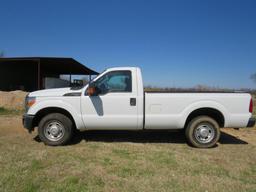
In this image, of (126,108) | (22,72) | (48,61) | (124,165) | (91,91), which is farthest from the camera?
(22,72)

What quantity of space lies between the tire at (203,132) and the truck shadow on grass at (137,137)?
26.3 inches

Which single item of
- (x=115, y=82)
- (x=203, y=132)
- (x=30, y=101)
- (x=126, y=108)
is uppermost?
(x=115, y=82)

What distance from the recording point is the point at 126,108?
4.96 m

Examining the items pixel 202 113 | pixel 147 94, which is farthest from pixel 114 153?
pixel 202 113

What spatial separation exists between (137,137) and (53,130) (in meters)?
2.42

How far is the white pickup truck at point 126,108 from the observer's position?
496 centimetres

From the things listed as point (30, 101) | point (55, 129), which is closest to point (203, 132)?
point (55, 129)

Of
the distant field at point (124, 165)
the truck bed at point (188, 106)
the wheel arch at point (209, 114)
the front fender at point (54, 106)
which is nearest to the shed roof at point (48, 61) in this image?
the distant field at point (124, 165)

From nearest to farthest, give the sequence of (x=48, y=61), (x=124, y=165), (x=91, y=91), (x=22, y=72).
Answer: (x=124, y=165) → (x=91, y=91) → (x=48, y=61) → (x=22, y=72)

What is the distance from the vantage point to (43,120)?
5.04 m

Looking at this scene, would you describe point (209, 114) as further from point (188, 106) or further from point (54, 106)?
point (54, 106)

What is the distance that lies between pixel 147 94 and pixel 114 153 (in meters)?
1.60

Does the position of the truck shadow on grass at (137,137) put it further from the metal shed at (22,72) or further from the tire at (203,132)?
the metal shed at (22,72)

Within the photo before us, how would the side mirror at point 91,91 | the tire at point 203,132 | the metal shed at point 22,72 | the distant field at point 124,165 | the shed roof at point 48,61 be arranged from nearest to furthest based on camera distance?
the distant field at point 124,165
the side mirror at point 91,91
the tire at point 203,132
the shed roof at point 48,61
the metal shed at point 22,72
